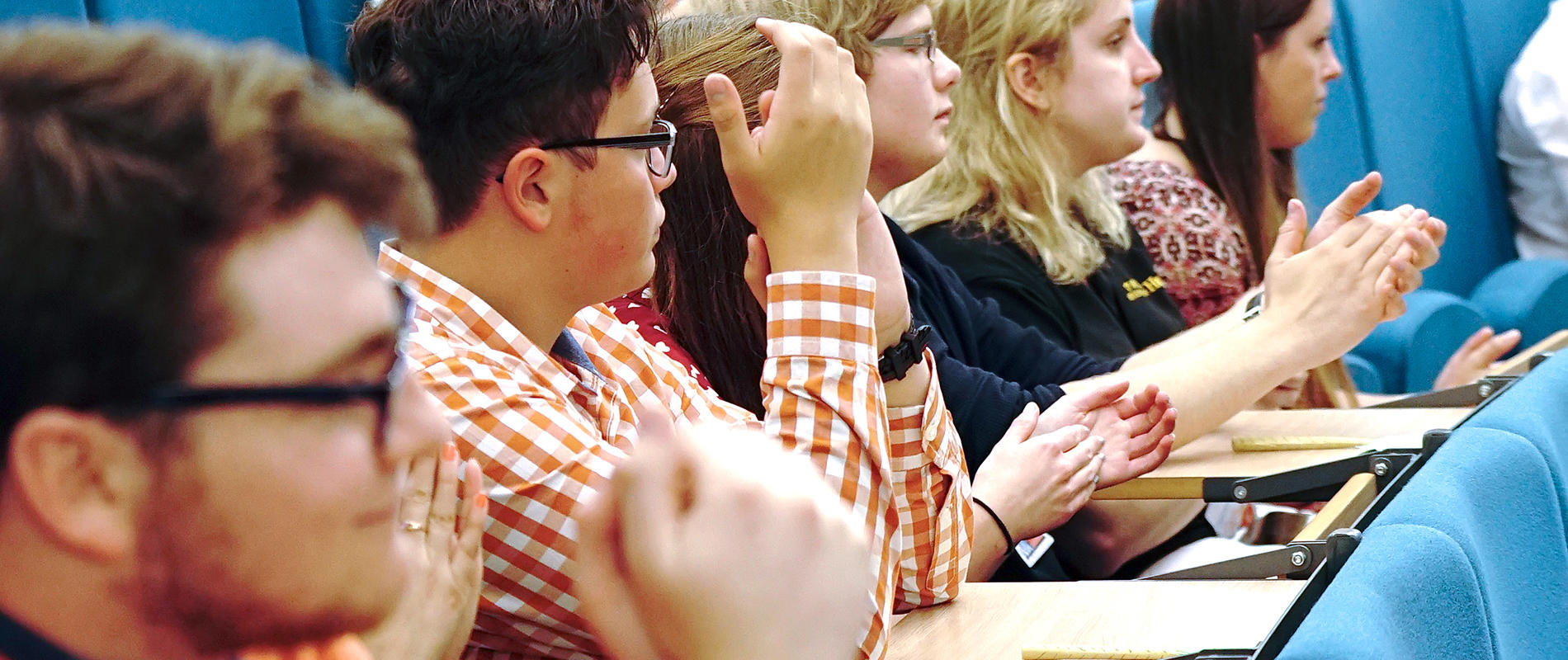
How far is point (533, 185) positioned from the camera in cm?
109

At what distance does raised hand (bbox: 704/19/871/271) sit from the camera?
3.54 feet

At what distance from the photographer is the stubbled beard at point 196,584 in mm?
483

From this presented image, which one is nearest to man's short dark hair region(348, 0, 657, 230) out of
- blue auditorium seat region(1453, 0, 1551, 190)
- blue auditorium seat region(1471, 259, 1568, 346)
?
blue auditorium seat region(1471, 259, 1568, 346)

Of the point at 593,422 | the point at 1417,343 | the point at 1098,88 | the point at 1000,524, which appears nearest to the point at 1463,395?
the point at 1098,88

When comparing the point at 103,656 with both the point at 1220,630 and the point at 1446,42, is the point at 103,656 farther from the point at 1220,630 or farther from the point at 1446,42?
the point at 1446,42

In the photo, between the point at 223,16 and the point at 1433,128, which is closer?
the point at 223,16

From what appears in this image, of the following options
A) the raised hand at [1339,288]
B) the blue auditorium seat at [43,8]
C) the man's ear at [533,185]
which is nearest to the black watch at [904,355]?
the man's ear at [533,185]

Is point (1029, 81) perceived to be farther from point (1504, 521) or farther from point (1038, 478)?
point (1504, 521)

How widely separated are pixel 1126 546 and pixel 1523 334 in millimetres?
2196

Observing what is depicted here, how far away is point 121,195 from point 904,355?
0.96 meters

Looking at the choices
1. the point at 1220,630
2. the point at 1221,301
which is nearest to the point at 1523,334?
the point at 1221,301

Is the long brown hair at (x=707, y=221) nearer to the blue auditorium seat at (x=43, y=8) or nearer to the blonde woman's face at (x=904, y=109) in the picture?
the blonde woman's face at (x=904, y=109)

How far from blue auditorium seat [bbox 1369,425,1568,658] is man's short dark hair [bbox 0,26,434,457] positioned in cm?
84

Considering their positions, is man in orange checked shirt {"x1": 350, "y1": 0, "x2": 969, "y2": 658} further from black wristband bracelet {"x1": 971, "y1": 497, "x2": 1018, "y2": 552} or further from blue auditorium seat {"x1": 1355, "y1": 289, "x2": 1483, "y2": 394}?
blue auditorium seat {"x1": 1355, "y1": 289, "x2": 1483, "y2": 394}
